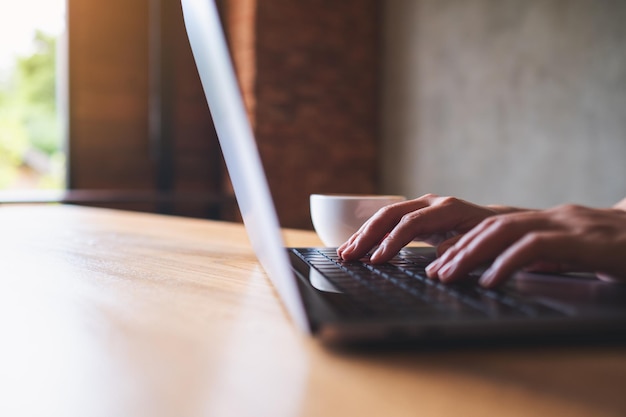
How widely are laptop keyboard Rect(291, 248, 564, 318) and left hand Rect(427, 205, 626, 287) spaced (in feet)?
0.06

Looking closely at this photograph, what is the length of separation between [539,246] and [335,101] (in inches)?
159

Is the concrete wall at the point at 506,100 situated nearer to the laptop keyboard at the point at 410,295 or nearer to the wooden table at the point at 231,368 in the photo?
the laptop keyboard at the point at 410,295

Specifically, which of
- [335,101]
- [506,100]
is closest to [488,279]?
[506,100]

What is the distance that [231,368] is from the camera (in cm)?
32

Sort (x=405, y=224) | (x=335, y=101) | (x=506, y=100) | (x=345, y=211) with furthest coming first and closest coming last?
(x=335, y=101)
(x=506, y=100)
(x=345, y=211)
(x=405, y=224)

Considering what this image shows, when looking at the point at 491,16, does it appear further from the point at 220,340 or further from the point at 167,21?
the point at 220,340

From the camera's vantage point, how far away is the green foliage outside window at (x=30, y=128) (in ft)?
22.7

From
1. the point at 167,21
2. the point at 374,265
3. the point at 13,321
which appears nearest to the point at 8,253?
the point at 13,321

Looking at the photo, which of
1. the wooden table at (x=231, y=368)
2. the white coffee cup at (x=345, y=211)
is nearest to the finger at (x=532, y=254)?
the wooden table at (x=231, y=368)

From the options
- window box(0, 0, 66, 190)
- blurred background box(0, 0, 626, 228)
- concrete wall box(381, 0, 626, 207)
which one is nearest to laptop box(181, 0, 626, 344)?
concrete wall box(381, 0, 626, 207)

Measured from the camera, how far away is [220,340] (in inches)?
Result: 14.7

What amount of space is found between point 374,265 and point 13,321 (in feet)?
1.13

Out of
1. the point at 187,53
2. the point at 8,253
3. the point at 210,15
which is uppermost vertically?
the point at 187,53

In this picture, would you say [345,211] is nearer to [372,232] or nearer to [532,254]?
[372,232]
